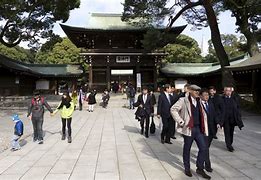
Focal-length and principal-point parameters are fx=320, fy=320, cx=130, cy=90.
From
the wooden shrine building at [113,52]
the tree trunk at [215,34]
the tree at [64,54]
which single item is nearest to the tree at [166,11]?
the tree trunk at [215,34]

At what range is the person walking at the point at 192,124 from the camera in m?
5.86

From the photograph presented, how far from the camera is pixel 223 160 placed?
7156mm

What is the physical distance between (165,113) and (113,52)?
24.5 m

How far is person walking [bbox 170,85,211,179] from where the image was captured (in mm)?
5863

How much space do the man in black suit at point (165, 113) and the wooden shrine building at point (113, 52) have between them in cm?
2279

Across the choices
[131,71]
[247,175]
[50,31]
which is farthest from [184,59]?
[247,175]

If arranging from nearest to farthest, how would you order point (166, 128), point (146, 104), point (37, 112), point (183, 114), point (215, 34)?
point (183, 114), point (166, 128), point (37, 112), point (146, 104), point (215, 34)

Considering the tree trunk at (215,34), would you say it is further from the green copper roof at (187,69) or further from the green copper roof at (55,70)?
the green copper roof at (55,70)

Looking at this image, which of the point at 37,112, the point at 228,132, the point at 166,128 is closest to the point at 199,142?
the point at 228,132

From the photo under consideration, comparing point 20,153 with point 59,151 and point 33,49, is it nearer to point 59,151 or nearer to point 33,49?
point 59,151

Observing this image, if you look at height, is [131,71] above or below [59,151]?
above

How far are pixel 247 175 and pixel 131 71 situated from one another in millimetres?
32812

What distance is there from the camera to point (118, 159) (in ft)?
24.3

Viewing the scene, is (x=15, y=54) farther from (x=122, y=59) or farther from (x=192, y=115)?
(x=192, y=115)
